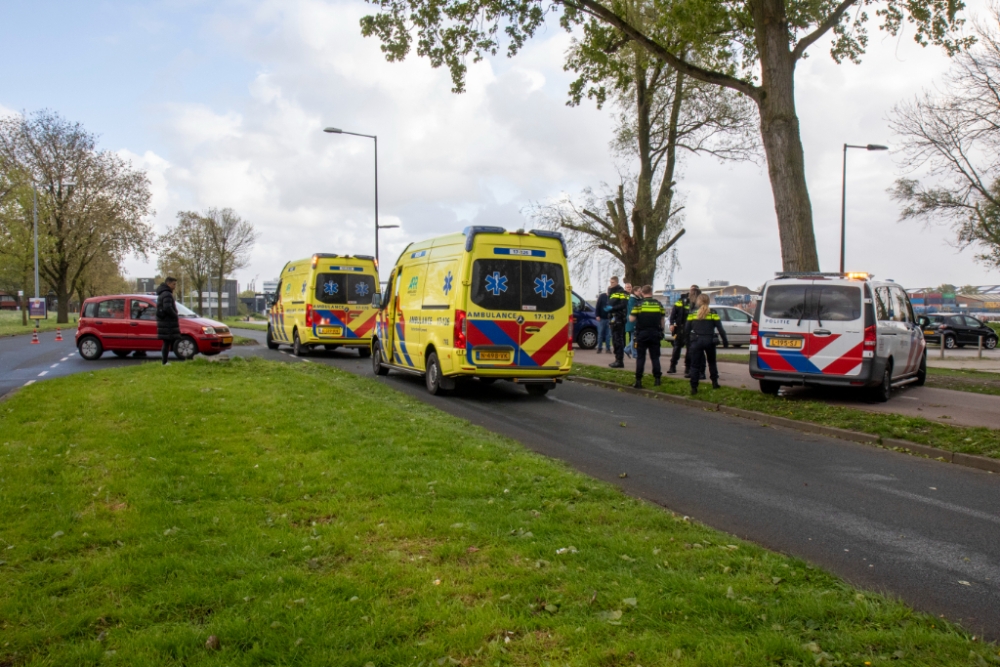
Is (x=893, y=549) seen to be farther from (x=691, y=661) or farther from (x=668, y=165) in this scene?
(x=668, y=165)

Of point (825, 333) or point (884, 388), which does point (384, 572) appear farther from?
point (884, 388)

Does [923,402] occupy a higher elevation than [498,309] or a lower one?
lower

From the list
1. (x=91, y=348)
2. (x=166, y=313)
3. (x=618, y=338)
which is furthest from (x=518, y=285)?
(x=91, y=348)

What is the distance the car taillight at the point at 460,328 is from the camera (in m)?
12.9

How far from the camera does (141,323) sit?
827 inches

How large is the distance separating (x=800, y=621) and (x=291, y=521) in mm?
3253

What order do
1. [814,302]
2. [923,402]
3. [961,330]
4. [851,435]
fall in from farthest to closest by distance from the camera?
1. [961,330]
2. [923,402]
3. [814,302]
4. [851,435]

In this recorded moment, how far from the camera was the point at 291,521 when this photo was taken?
5.51 meters

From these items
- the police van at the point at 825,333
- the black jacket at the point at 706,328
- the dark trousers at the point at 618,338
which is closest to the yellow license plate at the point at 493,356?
the black jacket at the point at 706,328

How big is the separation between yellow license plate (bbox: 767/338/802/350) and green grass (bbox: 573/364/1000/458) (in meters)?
0.84

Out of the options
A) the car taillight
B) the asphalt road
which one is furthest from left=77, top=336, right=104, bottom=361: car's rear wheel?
the asphalt road

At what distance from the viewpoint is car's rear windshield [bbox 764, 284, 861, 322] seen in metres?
12.8

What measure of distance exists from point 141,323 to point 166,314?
17.5ft

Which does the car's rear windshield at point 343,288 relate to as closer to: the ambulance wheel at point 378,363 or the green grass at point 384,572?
the ambulance wheel at point 378,363
